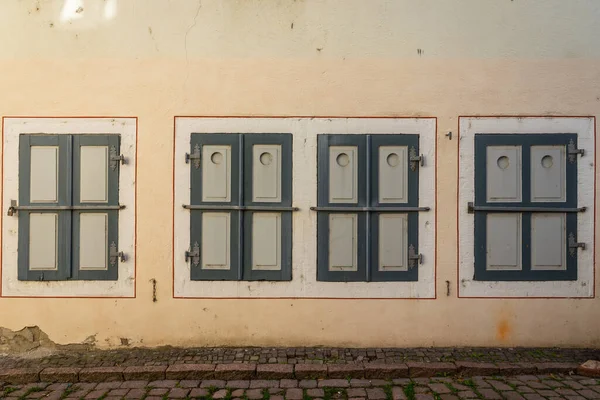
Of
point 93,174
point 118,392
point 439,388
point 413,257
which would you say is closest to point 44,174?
point 93,174

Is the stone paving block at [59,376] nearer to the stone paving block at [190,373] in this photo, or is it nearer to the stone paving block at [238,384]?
the stone paving block at [190,373]

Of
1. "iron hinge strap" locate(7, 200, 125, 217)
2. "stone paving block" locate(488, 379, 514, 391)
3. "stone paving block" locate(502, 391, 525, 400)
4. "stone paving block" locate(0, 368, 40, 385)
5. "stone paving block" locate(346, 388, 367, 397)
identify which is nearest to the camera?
"stone paving block" locate(502, 391, 525, 400)

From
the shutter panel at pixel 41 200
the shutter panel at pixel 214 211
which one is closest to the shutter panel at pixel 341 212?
the shutter panel at pixel 214 211

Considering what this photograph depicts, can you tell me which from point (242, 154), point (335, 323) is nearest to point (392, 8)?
point (242, 154)

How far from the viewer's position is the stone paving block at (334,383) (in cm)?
449

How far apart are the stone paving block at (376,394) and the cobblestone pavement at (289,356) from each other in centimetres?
46

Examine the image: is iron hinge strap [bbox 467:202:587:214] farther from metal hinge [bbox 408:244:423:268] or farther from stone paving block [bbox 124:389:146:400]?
stone paving block [bbox 124:389:146:400]

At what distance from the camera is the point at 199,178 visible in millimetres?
5074

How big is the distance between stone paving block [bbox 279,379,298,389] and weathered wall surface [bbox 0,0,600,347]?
1.86ft

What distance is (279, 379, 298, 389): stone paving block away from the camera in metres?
4.47

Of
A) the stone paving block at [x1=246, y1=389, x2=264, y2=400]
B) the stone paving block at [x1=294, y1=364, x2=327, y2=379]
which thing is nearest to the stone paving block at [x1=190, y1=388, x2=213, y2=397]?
the stone paving block at [x1=246, y1=389, x2=264, y2=400]

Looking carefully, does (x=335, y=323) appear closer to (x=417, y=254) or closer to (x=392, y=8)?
(x=417, y=254)

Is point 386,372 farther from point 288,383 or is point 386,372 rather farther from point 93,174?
point 93,174

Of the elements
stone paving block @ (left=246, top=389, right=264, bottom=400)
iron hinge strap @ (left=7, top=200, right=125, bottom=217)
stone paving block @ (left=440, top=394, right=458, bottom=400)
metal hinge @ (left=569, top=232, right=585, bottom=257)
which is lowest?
stone paving block @ (left=246, top=389, right=264, bottom=400)
